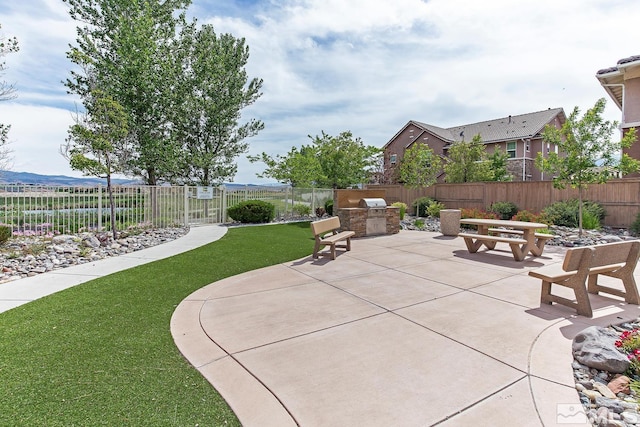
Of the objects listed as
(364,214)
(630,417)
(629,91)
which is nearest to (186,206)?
(364,214)

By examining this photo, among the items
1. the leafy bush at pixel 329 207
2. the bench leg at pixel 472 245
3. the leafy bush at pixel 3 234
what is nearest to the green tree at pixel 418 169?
the leafy bush at pixel 329 207

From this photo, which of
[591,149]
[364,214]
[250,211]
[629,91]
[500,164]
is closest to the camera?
[591,149]

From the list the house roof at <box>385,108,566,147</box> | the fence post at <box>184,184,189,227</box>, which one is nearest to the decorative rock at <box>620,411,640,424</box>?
the fence post at <box>184,184,189,227</box>

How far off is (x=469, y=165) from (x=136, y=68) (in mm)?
19675

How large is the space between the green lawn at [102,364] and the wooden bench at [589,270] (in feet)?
13.9

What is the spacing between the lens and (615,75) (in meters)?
14.2

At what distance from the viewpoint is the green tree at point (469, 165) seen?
21641mm

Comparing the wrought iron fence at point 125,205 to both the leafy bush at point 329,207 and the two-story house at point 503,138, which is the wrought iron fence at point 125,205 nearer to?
the leafy bush at point 329,207

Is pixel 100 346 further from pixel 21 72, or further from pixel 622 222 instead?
pixel 622 222

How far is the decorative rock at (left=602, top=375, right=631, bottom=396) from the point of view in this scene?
258 cm

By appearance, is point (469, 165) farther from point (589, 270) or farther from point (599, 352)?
point (599, 352)

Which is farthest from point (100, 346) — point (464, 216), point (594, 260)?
point (464, 216)

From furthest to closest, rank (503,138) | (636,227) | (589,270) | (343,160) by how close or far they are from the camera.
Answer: (503,138) < (343,160) < (636,227) < (589,270)

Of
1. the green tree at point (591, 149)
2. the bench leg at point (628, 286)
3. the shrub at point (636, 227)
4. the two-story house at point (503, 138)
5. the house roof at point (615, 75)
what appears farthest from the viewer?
the two-story house at point (503, 138)
